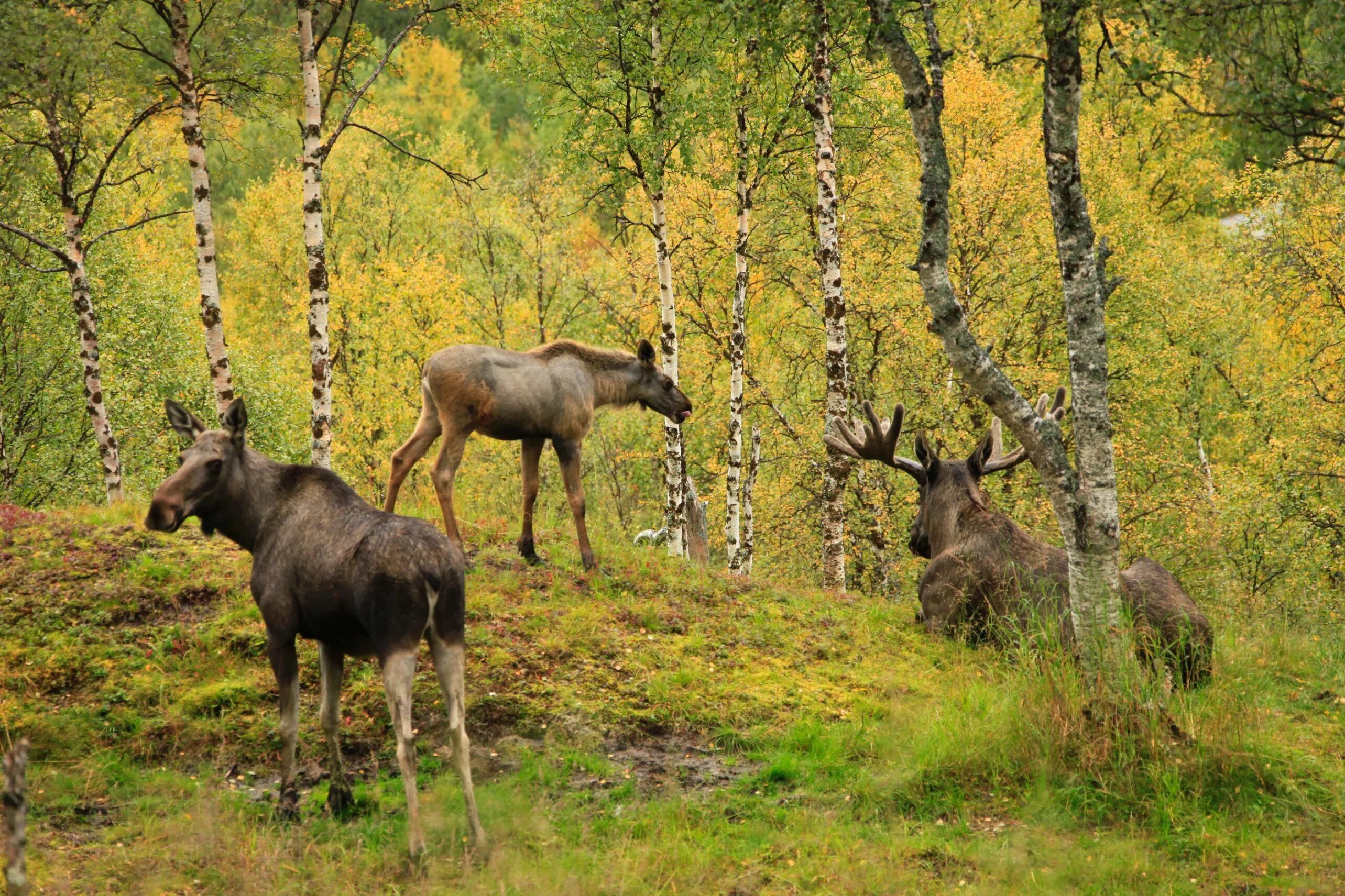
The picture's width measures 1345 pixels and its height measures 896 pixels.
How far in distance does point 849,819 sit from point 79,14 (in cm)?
1215

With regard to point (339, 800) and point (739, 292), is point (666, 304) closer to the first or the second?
point (739, 292)

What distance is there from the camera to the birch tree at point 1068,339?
788 centimetres

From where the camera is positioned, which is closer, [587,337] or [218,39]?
[218,39]

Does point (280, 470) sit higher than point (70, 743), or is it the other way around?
point (280, 470)

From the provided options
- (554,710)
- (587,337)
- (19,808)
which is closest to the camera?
(19,808)

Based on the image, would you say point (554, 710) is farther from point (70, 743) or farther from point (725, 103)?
point (725, 103)

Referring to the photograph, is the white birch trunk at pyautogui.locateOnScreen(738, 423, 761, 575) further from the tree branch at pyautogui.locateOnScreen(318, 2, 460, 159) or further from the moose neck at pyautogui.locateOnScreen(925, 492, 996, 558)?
the tree branch at pyautogui.locateOnScreen(318, 2, 460, 159)

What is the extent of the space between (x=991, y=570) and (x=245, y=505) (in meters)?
7.26

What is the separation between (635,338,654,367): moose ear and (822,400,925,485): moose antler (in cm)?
232

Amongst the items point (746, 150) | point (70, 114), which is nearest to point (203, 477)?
point (70, 114)

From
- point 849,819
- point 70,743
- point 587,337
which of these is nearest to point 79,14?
point 70,743

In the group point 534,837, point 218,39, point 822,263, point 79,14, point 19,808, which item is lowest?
point 534,837

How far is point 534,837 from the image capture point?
7.20 m

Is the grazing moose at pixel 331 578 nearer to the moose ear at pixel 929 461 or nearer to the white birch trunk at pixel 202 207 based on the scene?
the white birch trunk at pixel 202 207
